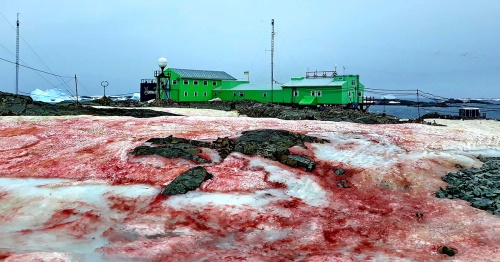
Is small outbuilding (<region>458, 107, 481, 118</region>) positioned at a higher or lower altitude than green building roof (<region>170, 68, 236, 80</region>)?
lower

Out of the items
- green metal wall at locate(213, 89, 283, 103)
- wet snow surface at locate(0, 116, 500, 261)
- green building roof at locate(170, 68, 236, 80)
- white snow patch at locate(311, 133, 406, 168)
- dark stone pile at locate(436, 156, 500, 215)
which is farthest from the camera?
green building roof at locate(170, 68, 236, 80)

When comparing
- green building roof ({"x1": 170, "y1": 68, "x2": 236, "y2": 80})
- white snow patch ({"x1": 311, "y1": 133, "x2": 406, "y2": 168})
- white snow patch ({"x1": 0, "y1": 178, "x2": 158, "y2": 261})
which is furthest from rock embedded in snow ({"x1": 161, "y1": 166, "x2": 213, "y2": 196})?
green building roof ({"x1": 170, "y1": 68, "x2": 236, "y2": 80})

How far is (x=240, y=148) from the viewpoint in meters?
19.6

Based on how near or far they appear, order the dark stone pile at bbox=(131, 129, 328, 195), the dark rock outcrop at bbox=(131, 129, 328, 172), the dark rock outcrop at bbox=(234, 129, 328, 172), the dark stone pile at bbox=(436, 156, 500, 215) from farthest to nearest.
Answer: the dark rock outcrop at bbox=(131, 129, 328, 172) < the dark rock outcrop at bbox=(234, 129, 328, 172) < the dark stone pile at bbox=(131, 129, 328, 195) < the dark stone pile at bbox=(436, 156, 500, 215)

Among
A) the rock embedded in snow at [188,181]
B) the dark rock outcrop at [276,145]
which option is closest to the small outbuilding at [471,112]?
the dark rock outcrop at [276,145]

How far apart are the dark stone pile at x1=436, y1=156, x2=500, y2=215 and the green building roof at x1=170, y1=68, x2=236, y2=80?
67440 mm

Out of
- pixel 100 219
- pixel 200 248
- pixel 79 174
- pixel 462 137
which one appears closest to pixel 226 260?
pixel 200 248

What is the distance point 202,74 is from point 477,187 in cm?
7305

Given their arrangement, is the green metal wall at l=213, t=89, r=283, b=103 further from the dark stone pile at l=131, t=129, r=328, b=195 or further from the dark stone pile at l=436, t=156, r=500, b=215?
the dark stone pile at l=436, t=156, r=500, b=215

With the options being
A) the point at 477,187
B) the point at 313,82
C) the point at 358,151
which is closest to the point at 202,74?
the point at 313,82

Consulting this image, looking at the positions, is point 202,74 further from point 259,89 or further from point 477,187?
point 477,187

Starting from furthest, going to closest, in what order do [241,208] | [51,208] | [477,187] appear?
[477,187] < [51,208] < [241,208]

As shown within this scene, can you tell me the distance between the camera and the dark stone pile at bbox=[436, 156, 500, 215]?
13.1 metres

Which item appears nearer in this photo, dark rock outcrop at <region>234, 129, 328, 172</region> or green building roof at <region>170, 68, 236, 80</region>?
dark rock outcrop at <region>234, 129, 328, 172</region>
